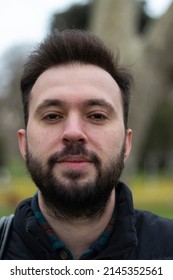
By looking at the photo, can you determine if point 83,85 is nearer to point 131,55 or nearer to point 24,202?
point 24,202

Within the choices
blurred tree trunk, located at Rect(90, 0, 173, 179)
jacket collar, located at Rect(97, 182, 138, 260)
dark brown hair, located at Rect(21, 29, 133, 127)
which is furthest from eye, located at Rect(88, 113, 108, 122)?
blurred tree trunk, located at Rect(90, 0, 173, 179)

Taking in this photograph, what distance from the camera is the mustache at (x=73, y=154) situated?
7.36ft

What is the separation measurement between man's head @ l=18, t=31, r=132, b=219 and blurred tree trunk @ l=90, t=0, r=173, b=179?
465 cm

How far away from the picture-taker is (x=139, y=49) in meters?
7.53

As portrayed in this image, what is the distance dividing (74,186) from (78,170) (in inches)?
2.8

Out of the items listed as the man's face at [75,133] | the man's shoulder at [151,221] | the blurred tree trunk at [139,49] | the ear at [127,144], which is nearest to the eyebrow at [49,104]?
the man's face at [75,133]

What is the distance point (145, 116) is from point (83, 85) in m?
5.44

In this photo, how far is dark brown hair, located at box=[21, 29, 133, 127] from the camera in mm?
2494

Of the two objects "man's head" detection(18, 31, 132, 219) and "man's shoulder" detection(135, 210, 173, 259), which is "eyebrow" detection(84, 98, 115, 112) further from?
"man's shoulder" detection(135, 210, 173, 259)

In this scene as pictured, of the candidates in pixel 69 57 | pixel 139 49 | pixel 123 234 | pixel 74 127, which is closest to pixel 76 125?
pixel 74 127

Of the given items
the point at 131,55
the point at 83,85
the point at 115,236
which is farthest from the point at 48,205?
the point at 131,55

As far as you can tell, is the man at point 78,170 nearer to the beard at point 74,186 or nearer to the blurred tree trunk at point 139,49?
the beard at point 74,186

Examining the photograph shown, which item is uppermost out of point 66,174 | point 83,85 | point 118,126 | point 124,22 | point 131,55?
point 124,22
